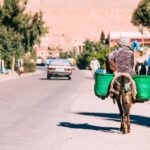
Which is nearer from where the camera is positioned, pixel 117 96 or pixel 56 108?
pixel 117 96

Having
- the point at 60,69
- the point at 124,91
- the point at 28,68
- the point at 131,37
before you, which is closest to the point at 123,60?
the point at 124,91

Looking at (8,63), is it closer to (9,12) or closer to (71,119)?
(9,12)

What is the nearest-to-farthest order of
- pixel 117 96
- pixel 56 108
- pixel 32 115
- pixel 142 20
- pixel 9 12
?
pixel 117 96 < pixel 32 115 < pixel 56 108 < pixel 9 12 < pixel 142 20

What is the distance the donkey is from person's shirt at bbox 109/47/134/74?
154 mm

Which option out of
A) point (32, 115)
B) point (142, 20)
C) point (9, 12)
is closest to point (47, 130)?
point (32, 115)

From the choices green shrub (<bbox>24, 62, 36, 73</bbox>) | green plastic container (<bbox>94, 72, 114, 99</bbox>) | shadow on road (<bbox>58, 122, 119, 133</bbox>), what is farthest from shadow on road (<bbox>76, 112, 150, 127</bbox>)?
green shrub (<bbox>24, 62, 36, 73</bbox>)

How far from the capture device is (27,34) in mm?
67812

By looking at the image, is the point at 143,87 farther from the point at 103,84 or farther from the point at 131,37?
the point at 131,37

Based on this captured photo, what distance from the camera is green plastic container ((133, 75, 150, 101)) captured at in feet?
39.4

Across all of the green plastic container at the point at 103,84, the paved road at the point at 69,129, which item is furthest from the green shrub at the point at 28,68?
the green plastic container at the point at 103,84

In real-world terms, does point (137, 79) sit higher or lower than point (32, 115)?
higher

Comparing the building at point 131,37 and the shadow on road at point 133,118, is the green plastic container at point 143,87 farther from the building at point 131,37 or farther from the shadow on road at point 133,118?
the building at point 131,37

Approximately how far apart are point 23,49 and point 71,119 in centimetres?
5366

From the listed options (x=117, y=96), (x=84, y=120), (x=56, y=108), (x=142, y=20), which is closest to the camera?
(x=117, y=96)
